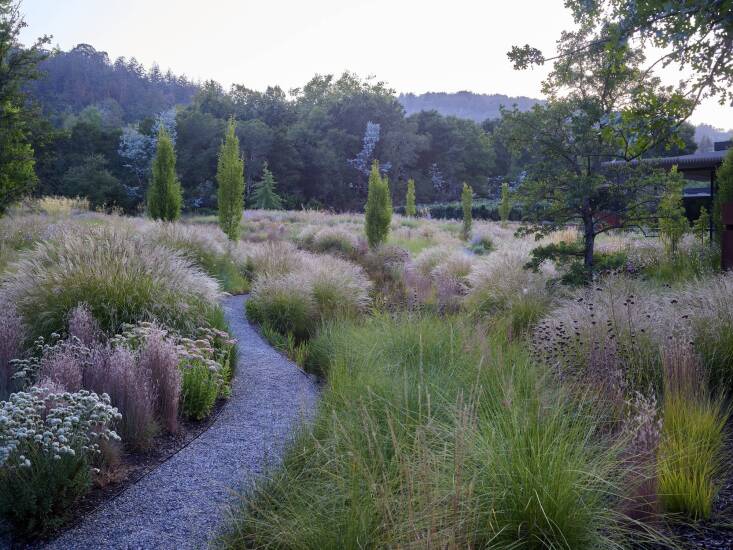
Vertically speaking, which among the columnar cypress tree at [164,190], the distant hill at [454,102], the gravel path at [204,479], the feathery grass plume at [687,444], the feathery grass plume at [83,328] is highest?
the distant hill at [454,102]

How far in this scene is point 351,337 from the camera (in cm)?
541

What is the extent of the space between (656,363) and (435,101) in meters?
142

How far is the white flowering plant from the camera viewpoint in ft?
9.14

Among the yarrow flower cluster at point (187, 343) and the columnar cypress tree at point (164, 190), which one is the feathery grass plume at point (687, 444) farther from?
the columnar cypress tree at point (164, 190)

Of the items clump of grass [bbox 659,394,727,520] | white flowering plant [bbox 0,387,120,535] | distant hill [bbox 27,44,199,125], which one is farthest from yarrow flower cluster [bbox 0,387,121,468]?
distant hill [bbox 27,44,199,125]

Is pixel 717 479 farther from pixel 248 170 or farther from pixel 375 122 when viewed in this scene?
pixel 375 122

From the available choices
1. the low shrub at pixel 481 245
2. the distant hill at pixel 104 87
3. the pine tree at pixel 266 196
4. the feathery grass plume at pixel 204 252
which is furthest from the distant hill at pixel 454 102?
the feathery grass plume at pixel 204 252

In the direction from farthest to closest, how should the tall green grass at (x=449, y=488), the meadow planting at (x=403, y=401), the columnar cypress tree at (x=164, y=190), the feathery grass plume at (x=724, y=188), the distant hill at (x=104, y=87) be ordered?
the distant hill at (x=104, y=87) → the columnar cypress tree at (x=164, y=190) → the feathery grass plume at (x=724, y=188) → the meadow planting at (x=403, y=401) → the tall green grass at (x=449, y=488)

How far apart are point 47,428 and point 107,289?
7.87 ft

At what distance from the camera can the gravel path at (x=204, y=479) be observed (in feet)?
9.13

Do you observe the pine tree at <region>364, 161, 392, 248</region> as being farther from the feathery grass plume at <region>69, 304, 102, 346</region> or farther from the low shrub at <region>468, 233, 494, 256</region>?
the feathery grass plume at <region>69, 304, 102, 346</region>

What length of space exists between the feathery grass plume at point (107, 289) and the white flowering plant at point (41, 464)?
2104mm

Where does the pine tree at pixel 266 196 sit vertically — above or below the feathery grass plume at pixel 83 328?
above

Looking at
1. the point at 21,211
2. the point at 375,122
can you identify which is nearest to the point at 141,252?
the point at 21,211
